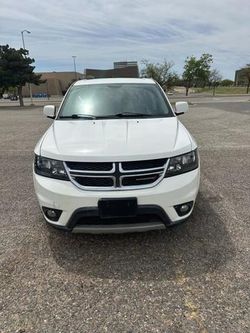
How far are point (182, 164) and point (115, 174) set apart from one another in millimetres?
689

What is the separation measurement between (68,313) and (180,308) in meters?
0.85

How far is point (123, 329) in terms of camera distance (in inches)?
87.0

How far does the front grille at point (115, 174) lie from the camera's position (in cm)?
285

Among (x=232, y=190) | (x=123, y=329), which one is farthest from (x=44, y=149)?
(x=232, y=190)

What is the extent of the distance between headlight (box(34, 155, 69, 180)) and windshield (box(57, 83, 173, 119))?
1094mm

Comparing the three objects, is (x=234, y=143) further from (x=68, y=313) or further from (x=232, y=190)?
(x=68, y=313)

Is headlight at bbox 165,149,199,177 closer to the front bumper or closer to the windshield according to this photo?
the front bumper

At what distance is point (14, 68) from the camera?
A: 3444 centimetres

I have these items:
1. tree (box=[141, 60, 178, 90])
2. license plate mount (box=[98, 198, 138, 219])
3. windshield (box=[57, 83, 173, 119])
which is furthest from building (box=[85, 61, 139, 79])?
license plate mount (box=[98, 198, 138, 219])

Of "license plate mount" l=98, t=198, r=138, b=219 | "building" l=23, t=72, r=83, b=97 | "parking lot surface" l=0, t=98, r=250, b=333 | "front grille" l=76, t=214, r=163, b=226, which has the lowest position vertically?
"building" l=23, t=72, r=83, b=97

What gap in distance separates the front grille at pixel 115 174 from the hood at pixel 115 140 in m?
0.06

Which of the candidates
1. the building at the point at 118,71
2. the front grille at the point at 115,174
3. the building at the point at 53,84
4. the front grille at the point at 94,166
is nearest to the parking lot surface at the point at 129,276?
the front grille at the point at 115,174

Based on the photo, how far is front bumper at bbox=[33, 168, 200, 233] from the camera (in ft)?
9.23

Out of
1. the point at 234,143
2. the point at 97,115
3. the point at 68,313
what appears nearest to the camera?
the point at 68,313
